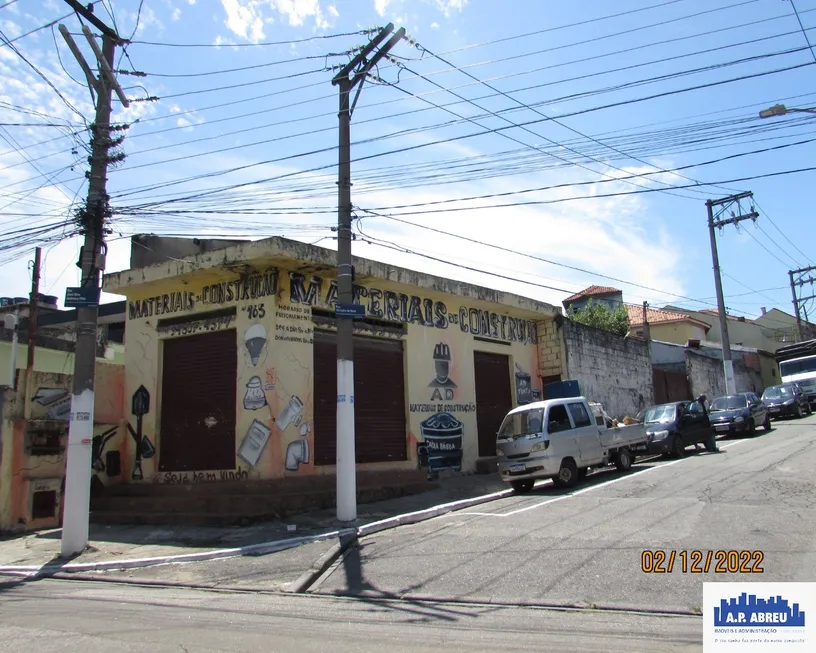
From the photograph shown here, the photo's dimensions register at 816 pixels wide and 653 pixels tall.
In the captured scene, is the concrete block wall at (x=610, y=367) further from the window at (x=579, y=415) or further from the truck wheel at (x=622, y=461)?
the window at (x=579, y=415)

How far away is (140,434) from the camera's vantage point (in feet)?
50.3

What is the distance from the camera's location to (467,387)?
1841 centimetres

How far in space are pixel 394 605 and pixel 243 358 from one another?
26.4 feet

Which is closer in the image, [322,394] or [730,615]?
[730,615]

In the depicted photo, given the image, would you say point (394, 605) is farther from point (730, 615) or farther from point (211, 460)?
point (211, 460)

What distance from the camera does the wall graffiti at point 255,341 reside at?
13.6 m

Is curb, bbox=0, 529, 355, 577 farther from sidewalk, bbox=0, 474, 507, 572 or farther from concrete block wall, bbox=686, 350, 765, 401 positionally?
concrete block wall, bbox=686, 350, 765, 401

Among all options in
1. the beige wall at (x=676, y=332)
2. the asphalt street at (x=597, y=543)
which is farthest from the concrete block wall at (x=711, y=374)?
the asphalt street at (x=597, y=543)

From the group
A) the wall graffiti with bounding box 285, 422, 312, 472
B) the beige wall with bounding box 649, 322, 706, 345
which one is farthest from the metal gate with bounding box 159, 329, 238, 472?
the beige wall with bounding box 649, 322, 706, 345

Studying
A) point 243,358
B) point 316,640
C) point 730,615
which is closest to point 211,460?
point 243,358

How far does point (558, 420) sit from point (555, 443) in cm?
69

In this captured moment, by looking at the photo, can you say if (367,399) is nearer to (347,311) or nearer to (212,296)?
(212,296)
